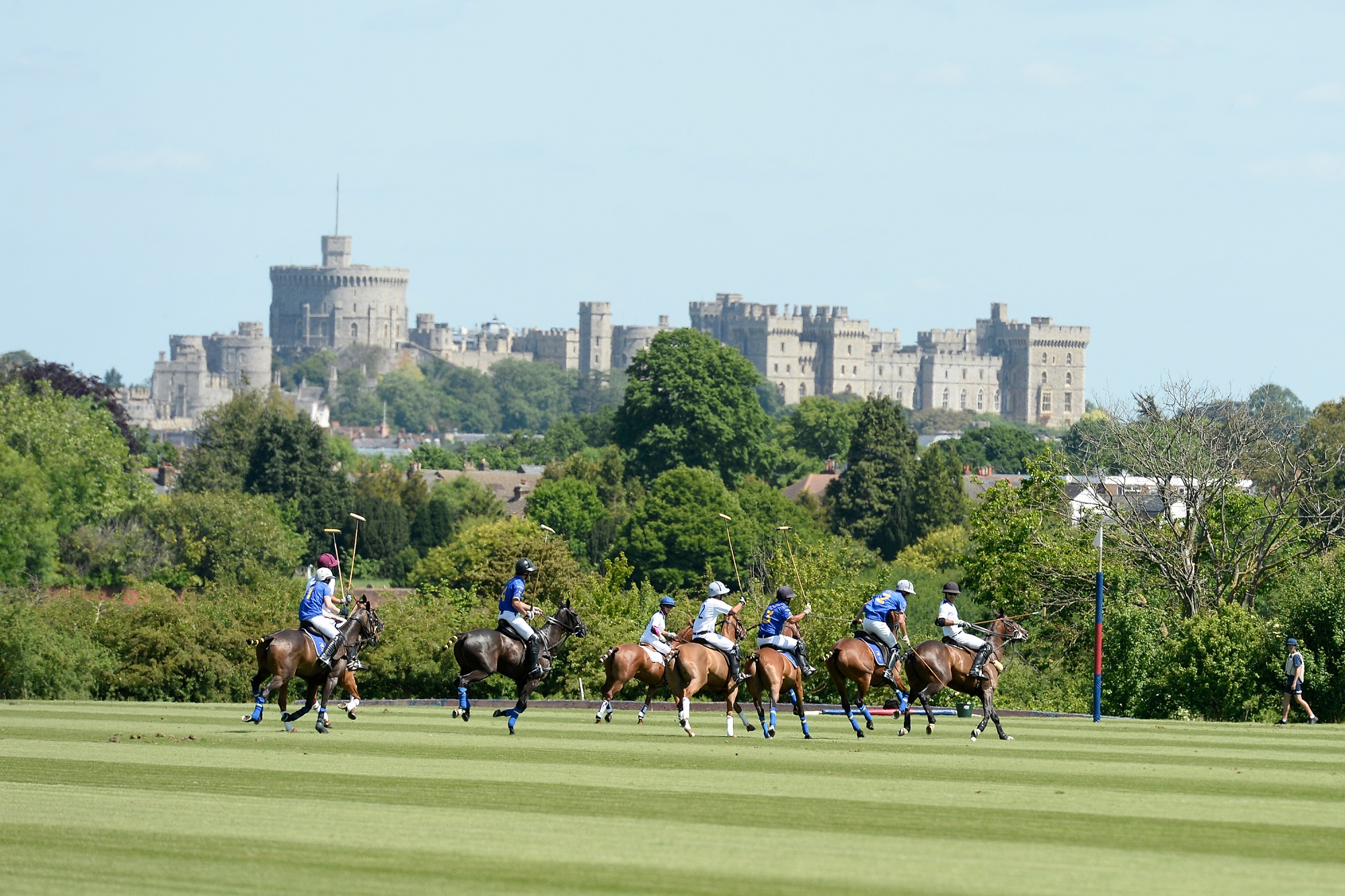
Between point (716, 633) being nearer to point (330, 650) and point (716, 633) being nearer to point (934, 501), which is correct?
point (330, 650)

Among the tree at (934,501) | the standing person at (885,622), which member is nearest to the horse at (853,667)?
the standing person at (885,622)

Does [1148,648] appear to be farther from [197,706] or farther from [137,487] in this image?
[137,487]

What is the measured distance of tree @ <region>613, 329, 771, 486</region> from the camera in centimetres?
9556

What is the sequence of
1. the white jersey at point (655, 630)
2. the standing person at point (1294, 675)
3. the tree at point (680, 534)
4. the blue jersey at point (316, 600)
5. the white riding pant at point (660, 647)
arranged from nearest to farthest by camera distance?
the blue jersey at point (316, 600)
the white jersey at point (655, 630)
the white riding pant at point (660, 647)
the standing person at point (1294, 675)
the tree at point (680, 534)

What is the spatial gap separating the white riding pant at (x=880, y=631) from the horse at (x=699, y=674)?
1.41 m

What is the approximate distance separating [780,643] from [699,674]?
933 millimetres

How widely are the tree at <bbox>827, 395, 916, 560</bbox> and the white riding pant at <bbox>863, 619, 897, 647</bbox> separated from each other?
69.6 meters

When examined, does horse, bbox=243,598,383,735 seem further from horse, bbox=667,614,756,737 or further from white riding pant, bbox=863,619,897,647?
white riding pant, bbox=863,619,897,647

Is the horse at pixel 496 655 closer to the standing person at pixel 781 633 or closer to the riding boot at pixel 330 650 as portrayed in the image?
the riding boot at pixel 330 650

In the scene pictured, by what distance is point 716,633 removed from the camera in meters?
19.8

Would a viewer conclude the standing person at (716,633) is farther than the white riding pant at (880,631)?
No

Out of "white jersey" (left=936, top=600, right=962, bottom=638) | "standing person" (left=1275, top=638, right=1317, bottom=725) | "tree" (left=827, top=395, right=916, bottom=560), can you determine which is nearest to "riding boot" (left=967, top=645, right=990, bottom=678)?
"white jersey" (left=936, top=600, right=962, bottom=638)

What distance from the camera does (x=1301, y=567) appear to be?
3934 centimetres

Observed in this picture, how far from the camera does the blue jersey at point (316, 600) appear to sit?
64.0 feet
